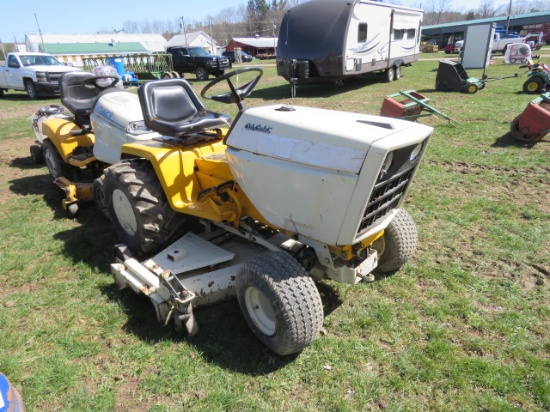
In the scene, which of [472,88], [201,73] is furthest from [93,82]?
[201,73]

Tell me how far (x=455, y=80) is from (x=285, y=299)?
41.3ft

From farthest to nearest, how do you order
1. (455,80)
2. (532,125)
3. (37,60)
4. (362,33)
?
(37,60), (362,33), (455,80), (532,125)

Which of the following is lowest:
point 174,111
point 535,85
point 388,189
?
point 535,85

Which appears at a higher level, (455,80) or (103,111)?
(103,111)

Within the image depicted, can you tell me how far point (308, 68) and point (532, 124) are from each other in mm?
7296

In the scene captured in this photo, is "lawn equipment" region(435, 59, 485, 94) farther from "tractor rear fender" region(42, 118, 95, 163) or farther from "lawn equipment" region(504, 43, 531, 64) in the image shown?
"tractor rear fender" region(42, 118, 95, 163)

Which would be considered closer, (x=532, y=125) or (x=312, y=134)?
(x=312, y=134)

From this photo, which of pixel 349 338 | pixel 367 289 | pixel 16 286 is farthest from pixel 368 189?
pixel 16 286

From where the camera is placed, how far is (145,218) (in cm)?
331

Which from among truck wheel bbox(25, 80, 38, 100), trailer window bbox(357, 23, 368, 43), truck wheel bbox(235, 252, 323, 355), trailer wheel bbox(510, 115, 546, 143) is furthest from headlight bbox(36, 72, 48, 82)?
truck wheel bbox(235, 252, 323, 355)

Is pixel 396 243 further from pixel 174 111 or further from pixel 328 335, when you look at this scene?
pixel 174 111

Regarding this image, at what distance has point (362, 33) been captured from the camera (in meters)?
13.0

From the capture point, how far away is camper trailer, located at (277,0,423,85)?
40.1ft

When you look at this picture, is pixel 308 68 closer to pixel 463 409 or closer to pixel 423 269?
pixel 423 269
